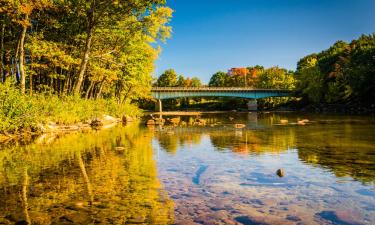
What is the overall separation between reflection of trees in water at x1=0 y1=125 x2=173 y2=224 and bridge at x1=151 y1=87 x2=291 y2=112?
8230 cm

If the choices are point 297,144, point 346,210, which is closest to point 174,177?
point 346,210

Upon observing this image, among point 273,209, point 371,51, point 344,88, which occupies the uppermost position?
point 371,51

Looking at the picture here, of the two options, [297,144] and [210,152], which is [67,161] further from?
[297,144]

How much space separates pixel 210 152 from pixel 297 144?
436cm

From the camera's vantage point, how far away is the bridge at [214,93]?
95.5 metres

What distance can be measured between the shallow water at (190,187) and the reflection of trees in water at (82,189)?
0.02 meters

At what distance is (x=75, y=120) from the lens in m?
29.1

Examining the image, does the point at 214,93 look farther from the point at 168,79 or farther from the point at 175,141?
the point at 175,141

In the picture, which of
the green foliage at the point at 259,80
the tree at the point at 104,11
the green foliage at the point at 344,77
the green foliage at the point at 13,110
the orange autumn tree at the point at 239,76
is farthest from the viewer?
the orange autumn tree at the point at 239,76

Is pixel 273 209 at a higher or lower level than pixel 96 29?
lower

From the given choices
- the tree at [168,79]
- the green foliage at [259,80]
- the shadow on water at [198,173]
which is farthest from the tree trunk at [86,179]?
the tree at [168,79]

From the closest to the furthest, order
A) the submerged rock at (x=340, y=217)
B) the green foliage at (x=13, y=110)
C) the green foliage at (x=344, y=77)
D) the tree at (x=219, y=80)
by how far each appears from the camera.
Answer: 1. the submerged rock at (x=340, y=217)
2. the green foliage at (x=13, y=110)
3. the green foliage at (x=344, y=77)
4. the tree at (x=219, y=80)

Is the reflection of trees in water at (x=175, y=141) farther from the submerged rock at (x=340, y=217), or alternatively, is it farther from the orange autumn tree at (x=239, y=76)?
the orange autumn tree at (x=239, y=76)

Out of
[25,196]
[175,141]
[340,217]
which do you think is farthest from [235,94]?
[340,217]
